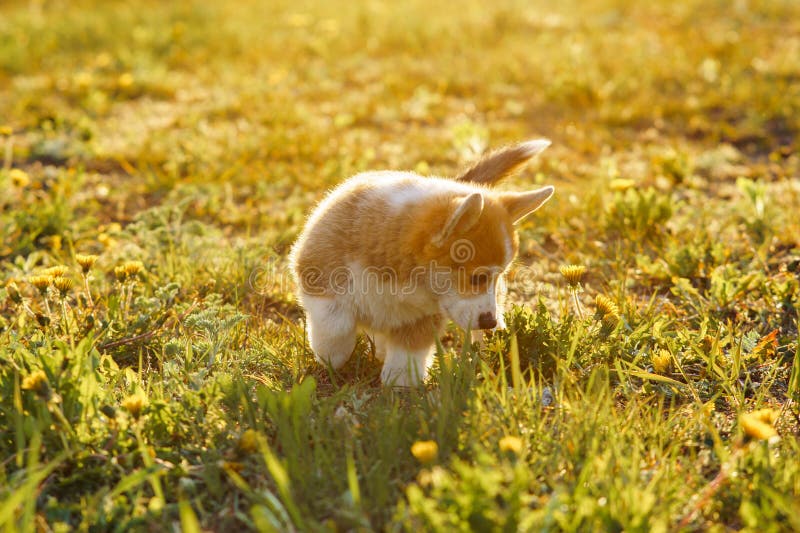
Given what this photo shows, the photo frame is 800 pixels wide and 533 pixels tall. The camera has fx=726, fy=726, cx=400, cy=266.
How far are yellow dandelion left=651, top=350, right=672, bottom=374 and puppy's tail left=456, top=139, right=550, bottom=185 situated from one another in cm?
122

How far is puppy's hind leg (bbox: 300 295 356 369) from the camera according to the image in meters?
3.14

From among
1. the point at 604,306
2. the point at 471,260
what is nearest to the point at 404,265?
the point at 471,260

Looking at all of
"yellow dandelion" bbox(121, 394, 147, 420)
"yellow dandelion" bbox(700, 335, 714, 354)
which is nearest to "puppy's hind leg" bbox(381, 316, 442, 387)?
"yellow dandelion" bbox(121, 394, 147, 420)

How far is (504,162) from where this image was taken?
12.3 ft

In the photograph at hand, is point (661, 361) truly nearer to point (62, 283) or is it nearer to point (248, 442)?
point (248, 442)

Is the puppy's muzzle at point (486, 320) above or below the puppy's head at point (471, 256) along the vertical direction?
below

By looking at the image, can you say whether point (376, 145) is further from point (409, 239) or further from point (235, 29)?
point (235, 29)

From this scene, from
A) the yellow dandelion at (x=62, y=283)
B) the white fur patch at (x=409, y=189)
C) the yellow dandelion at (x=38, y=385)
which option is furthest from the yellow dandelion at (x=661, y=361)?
the yellow dandelion at (x=62, y=283)

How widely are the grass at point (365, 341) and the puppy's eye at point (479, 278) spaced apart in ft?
0.99

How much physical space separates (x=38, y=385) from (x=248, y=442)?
0.69 metres

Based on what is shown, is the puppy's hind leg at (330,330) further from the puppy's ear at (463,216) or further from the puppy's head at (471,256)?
the puppy's ear at (463,216)

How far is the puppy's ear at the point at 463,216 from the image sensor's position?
2.73 metres

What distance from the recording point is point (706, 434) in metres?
2.67

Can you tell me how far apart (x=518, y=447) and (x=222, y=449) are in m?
1.05
